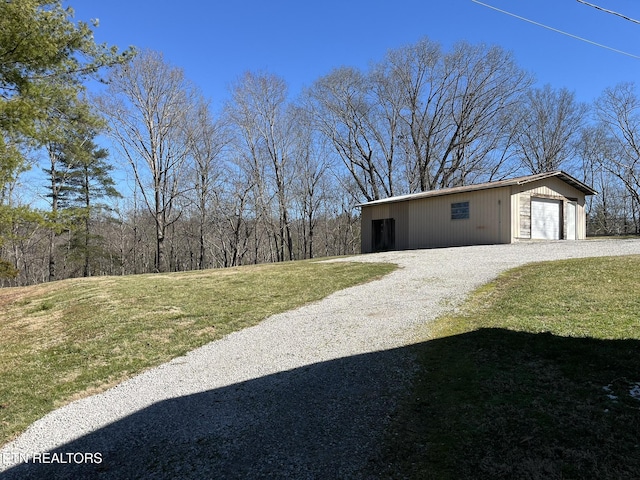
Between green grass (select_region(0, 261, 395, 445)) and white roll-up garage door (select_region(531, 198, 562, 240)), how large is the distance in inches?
338

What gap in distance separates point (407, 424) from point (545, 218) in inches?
671

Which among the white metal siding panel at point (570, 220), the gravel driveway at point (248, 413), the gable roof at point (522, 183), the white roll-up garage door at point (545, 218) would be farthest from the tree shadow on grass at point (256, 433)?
the white metal siding panel at point (570, 220)

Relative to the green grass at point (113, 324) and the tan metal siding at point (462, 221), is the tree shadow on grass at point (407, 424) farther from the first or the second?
the tan metal siding at point (462, 221)

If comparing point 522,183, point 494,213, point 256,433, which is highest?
point 522,183

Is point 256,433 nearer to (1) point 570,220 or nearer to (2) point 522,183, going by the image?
(2) point 522,183

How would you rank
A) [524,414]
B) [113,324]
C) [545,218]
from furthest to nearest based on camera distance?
[545,218]
[113,324]
[524,414]

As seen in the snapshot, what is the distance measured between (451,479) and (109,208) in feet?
95.0

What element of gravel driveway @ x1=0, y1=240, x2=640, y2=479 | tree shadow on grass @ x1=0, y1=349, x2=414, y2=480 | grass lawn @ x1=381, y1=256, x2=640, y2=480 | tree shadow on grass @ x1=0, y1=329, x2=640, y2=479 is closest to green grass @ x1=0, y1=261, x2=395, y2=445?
gravel driveway @ x1=0, y1=240, x2=640, y2=479

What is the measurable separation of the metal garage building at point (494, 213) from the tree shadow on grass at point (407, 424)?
42.3ft

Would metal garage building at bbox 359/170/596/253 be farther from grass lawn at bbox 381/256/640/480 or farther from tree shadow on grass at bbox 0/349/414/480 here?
tree shadow on grass at bbox 0/349/414/480

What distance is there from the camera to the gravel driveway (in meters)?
2.70

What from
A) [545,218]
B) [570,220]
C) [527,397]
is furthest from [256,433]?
[570,220]

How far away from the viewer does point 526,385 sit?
3.33 m

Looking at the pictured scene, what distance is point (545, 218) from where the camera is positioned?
17.2 metres
